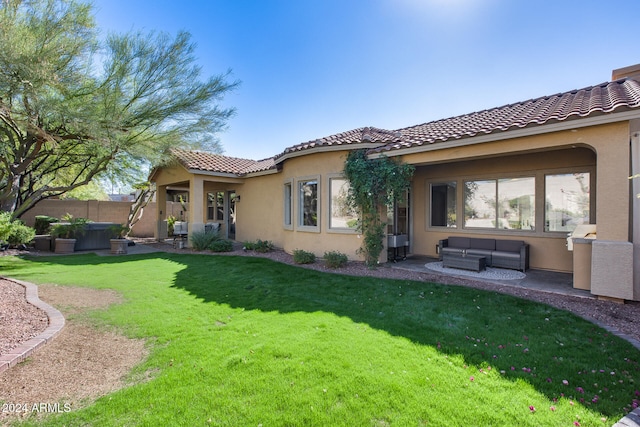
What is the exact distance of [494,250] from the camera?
388 inches

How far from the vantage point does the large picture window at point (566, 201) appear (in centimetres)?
865

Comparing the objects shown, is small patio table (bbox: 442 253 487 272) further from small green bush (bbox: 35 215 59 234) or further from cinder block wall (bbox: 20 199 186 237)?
small green bush (bbox: 35 215 59 234)

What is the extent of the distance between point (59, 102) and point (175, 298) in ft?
22.7

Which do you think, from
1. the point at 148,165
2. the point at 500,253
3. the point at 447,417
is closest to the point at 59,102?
the point at 148,165

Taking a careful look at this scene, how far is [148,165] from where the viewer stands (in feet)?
46.8

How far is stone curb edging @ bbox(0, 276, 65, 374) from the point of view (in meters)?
3.85

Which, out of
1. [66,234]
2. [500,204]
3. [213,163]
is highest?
[213,163]

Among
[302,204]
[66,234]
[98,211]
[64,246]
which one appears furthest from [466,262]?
[98,211]

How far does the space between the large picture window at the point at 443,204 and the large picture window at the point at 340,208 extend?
348cm

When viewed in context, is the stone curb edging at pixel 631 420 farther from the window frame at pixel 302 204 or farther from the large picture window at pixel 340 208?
the window frame at pixel 302 204

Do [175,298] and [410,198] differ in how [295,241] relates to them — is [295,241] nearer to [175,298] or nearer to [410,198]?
[410,198]

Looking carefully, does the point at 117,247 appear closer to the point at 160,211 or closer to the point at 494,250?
the point at 160,211

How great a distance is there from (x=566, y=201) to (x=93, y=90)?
1471 centimetres

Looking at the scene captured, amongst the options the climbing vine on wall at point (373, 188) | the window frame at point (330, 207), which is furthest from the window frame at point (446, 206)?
the window frame at point (330, 207)
